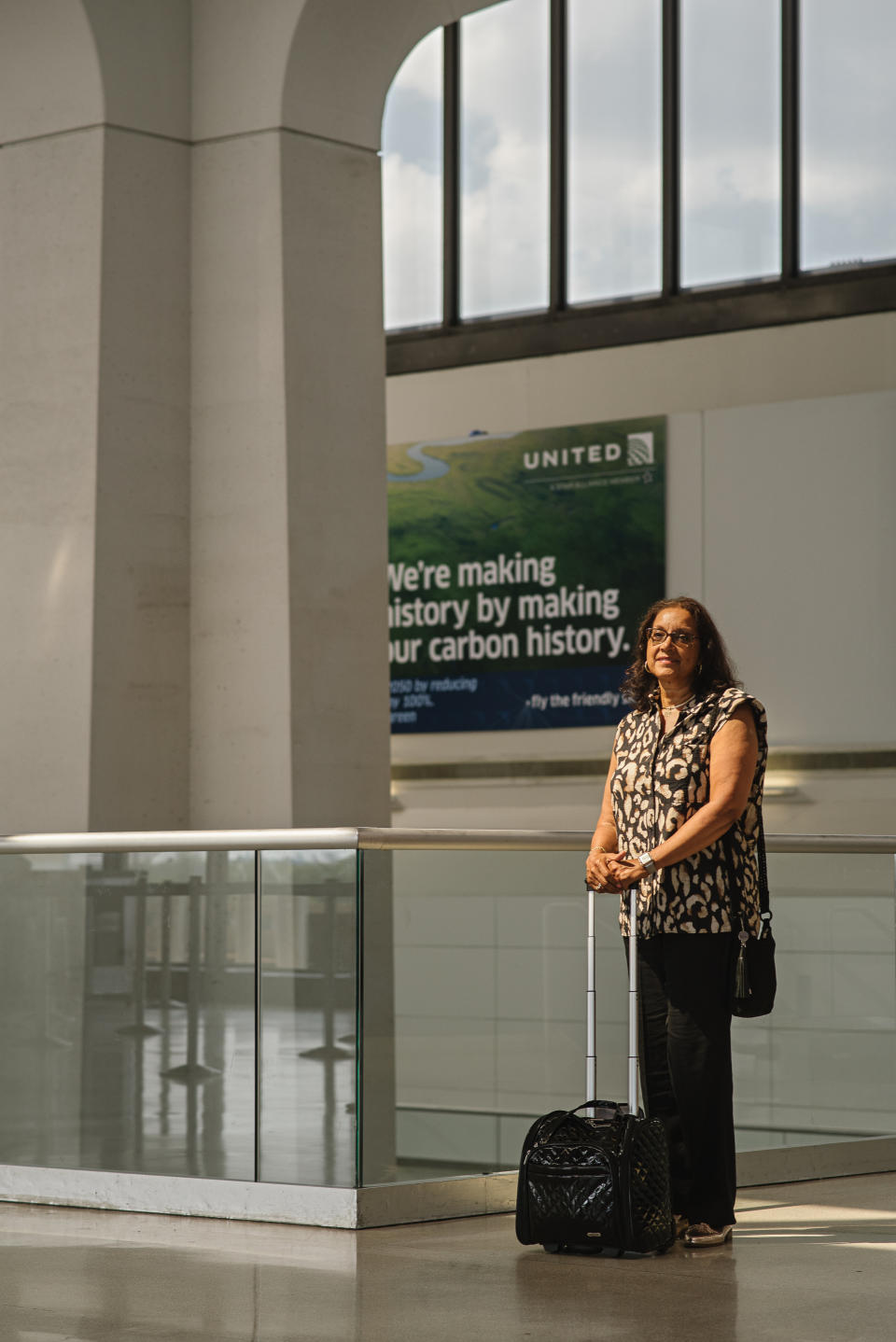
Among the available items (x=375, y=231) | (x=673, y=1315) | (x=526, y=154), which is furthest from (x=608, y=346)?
(x=673, y=1315)

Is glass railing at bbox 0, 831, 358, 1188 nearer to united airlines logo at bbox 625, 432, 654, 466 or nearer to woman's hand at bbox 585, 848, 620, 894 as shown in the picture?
woman's hand at bbox 585, 848, 620, 894

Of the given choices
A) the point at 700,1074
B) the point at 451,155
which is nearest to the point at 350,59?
the point at 700,1074

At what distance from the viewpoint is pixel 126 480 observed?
23.2 ft

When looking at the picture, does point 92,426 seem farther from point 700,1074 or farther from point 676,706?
point 700,1074

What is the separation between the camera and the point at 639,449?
14344 mm

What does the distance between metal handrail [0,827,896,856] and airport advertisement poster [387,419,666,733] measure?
25.3ft

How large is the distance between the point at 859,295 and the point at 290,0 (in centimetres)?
758

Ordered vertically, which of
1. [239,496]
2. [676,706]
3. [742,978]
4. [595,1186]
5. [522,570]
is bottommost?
[595,1186]

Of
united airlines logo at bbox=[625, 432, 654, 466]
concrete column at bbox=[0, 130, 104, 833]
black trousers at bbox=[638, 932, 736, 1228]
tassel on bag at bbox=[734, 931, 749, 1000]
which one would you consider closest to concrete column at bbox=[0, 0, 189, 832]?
concrete column at bbox=[0, 130, 104, 833]

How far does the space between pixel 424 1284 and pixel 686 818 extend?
A: 1.41 m

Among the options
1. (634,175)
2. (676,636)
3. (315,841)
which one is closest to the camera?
(676,636)

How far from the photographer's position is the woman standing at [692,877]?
5438 millimetres

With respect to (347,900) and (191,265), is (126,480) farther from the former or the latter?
(347,900)

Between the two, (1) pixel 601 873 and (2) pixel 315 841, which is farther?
(2) pixel 315 841
